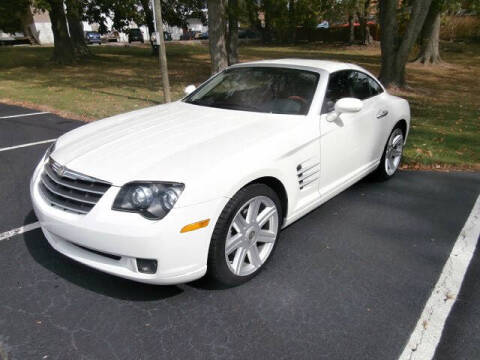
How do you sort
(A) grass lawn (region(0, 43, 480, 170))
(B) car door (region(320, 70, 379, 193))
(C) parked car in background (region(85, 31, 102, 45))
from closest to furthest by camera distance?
(B) car door (region(320, 70, 379, 193)) → (A) grass lawn (region(0, 43, 480, 170)) → (C) parked car in background (region(85, 31, 102, 45))

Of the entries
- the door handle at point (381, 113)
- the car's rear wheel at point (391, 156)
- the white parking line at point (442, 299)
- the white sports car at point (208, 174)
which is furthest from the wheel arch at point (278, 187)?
the car's rear wheel at point (391, 156)

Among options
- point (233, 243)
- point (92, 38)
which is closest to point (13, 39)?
point (92, 38)

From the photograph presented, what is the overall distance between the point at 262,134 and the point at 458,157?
420cm

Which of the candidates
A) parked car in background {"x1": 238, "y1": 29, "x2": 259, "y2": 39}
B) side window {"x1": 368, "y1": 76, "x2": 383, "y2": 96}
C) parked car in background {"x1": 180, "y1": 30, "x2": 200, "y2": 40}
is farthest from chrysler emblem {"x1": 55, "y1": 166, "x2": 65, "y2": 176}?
parked car in background {"x1": 180, "y1": 30, "x2": 200, "y2": 40}

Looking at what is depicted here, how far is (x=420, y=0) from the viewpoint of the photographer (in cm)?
1105

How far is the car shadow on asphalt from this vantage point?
2807mm

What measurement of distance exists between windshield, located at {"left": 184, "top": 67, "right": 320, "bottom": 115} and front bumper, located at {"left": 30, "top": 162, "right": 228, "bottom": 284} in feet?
4.60

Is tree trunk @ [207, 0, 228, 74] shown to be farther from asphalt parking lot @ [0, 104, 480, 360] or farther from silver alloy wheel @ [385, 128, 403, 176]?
asphalt parking lot @ [0, 104, 480, 360]

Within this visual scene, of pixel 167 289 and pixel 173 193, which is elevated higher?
pixel 173 193

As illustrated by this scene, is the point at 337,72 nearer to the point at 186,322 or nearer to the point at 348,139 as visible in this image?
the point at 348,139

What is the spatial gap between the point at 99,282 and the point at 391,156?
12.1ft

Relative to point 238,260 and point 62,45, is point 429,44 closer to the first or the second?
point 62,45

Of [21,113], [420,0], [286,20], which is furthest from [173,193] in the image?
[286,20]

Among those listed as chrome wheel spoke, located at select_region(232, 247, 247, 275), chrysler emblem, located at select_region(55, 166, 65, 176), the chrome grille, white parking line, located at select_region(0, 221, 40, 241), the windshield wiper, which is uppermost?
the windshield wiper
